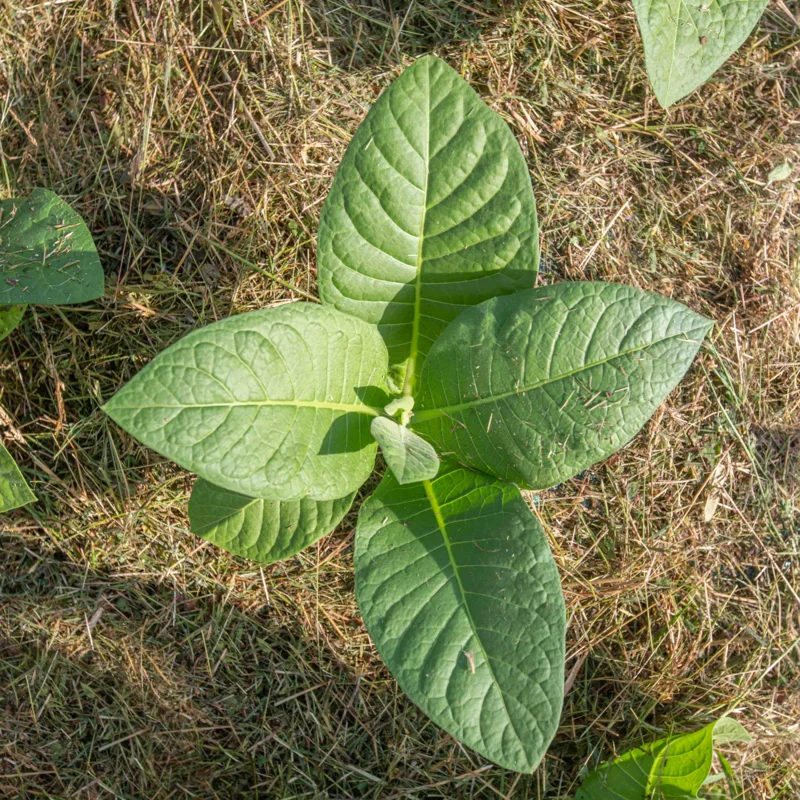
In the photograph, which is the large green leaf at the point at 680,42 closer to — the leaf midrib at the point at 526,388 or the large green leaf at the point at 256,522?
the leaf midrib at the point at 526,388

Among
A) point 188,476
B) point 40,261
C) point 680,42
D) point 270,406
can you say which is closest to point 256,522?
point 188,476

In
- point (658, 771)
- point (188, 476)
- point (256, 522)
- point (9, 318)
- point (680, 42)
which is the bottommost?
point (658, 771)

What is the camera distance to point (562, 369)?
1628mm

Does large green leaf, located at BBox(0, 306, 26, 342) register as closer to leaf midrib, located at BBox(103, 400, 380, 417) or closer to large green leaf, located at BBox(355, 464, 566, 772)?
leaf midrib, located at BBox(103, 400, 380, 417)

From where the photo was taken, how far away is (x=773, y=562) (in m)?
2.32

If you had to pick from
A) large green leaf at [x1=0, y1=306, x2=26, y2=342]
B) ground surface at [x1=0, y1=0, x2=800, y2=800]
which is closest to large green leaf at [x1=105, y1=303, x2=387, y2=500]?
ground surface at [x1=0, y1=0, x2=800, y2=800]

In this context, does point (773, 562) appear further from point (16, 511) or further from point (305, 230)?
point (16, 511)

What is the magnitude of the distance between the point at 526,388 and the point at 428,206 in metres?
0.46

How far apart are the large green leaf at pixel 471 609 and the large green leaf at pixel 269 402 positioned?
18cm

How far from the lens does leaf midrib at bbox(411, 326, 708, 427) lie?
1.59 metres

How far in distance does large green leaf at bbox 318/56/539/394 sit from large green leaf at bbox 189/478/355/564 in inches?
20.3

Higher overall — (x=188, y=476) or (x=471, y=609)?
(x=471, y=609)

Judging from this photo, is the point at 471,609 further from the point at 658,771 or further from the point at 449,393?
the point at 658,771

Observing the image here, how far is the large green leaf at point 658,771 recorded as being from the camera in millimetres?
2102
